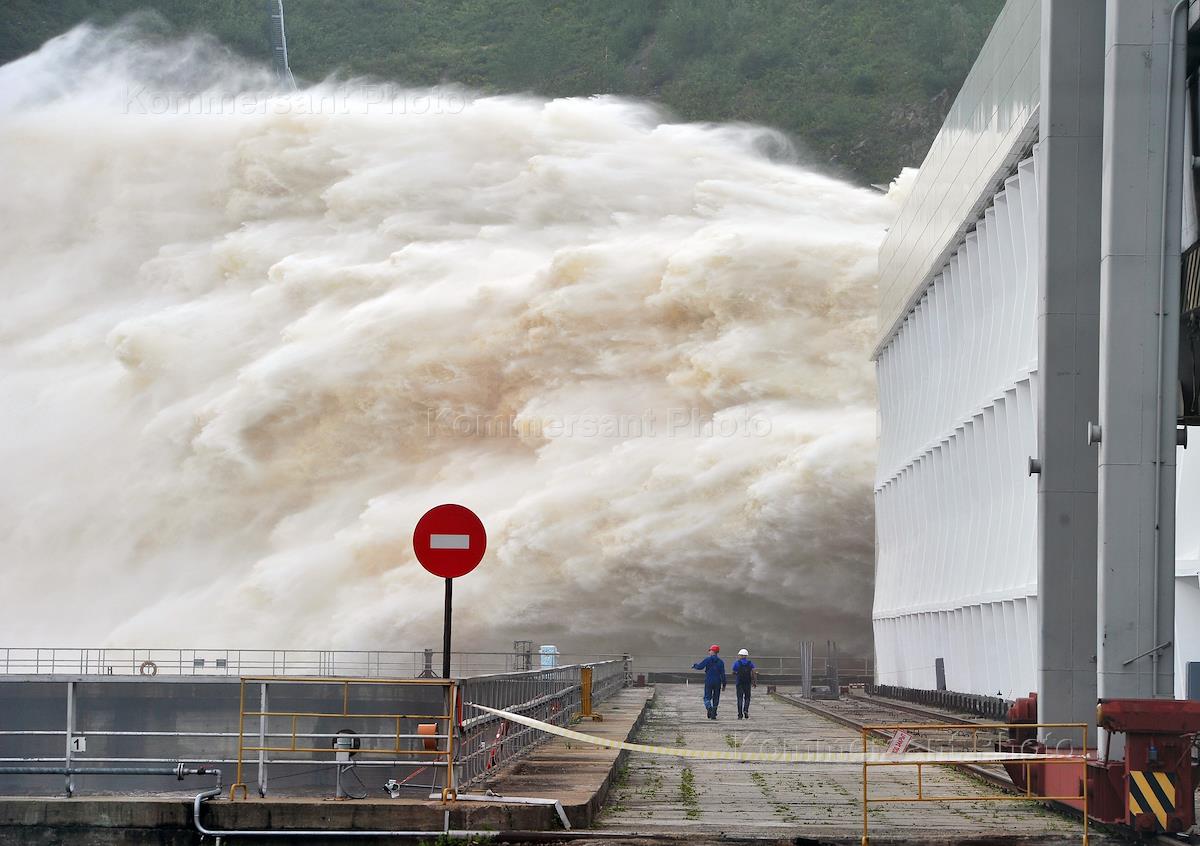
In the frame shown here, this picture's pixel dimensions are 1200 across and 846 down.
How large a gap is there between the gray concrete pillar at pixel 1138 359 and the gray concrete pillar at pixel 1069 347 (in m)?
3.02

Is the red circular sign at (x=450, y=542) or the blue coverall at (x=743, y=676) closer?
the red circular sign at (x=450, y=542)

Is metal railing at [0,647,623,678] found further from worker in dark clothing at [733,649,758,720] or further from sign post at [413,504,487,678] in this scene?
sign post at [413,504,487,678]

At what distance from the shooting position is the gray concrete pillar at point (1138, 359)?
47.7 feet

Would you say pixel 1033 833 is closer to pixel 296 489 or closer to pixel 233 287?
pixel 296 489

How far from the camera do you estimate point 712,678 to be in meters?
30.0

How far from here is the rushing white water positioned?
5303 centimetres

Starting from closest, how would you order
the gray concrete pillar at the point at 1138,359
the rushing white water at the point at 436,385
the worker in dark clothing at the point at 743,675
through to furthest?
the gray concrete pillar at the point at 1138,359, the worker in dark clothing at the point at 743,675, the rushing white water at the point at 436,385

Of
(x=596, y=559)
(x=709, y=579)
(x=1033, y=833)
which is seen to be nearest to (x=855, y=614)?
(x=709, y=579)

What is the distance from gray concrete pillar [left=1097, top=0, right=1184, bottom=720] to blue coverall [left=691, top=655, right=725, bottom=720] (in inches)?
592

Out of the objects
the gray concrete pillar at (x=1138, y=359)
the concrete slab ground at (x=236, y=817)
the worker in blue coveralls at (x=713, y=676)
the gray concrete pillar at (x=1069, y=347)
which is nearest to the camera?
the concrete slab ground at (x=236, y=817)

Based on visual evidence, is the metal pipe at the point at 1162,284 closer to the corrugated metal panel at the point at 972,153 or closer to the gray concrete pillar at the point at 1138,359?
the gray concrete pillar at the point at 1138,359

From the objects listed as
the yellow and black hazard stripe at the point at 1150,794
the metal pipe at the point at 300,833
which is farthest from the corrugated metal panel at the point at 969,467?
the metal pipe at the point at 300,833

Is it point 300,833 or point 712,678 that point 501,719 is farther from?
point 712,678

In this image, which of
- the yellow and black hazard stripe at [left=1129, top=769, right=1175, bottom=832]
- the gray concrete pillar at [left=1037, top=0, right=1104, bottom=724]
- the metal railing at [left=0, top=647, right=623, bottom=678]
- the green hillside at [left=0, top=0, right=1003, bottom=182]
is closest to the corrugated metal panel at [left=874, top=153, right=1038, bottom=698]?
the gray concrete pillar at [left=1037, top=0, right=1104, bottom=724]
